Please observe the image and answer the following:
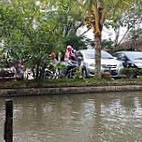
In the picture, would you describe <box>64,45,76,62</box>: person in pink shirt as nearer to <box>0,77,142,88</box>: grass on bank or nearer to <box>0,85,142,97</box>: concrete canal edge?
<box>0,77,142,88</box>: grass on bank

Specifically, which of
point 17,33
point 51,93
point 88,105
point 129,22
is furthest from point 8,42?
point 129,22

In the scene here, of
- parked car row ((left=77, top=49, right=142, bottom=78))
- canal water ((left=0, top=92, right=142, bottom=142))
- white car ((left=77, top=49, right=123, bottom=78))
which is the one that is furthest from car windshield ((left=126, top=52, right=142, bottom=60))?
canal water ((left=0, top=92, right=142, bottom=142))

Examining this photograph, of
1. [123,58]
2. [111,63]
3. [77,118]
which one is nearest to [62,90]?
[111,63]

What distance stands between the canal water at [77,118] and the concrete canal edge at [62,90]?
1.97ft

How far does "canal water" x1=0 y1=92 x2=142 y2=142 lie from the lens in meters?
7.20

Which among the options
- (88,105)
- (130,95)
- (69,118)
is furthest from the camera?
(130,95)

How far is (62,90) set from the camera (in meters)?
13.9

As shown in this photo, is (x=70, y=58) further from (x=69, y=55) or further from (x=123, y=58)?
(x=123, y=58)

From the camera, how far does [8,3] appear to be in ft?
48.4

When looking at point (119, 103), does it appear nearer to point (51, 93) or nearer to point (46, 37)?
point (51, 93)

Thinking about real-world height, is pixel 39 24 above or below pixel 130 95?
above

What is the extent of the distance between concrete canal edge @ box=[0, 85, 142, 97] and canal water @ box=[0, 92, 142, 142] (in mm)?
600

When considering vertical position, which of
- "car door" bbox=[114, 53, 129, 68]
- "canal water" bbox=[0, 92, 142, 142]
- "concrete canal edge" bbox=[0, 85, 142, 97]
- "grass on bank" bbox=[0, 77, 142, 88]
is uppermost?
"car door" bbox=[114, 53, 129, 68]

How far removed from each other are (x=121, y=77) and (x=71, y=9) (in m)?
3.87
